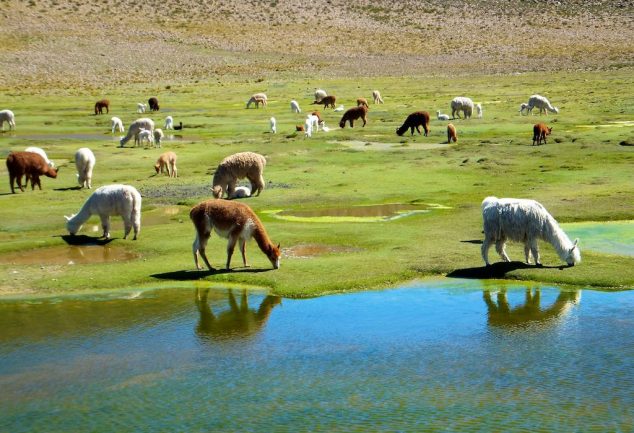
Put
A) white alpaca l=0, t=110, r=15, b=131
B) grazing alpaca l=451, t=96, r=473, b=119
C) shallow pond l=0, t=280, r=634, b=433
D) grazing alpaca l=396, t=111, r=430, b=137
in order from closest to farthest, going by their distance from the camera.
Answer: shallow pond l=0, t=280, r=634, b=433 → grazing alpaca l=396, t=111, r=430, b=137 → grazing alpaca l=451, t=96, r=473, b=119 → white alpaca l=0, t=110, r=15, b=131

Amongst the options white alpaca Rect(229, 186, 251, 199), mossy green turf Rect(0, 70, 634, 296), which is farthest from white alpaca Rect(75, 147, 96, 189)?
white alpaca Rect(229, 186, 251, 199)

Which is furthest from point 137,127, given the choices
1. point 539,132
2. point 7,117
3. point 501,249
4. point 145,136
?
point 501,249

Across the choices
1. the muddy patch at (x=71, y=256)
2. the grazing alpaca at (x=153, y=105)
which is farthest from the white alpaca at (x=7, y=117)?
the muddy patch at (x=71, y=256)

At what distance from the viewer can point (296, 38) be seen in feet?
384

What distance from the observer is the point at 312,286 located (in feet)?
52.4

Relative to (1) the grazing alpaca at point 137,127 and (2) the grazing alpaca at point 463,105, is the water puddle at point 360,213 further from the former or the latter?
(2) the grazing alpaca at point 463,105

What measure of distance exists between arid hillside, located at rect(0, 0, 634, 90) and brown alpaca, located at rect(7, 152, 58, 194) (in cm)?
5868

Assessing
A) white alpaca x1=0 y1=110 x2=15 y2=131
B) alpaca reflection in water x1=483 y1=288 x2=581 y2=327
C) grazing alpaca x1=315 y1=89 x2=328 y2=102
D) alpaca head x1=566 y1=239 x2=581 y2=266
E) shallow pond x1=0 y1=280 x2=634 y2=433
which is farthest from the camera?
grazing alpaca x1=315 y1=89 x2=328 y2=102

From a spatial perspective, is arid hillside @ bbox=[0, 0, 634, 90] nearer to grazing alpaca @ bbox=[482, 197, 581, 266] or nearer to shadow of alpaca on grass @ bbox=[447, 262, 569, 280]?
shadow of alpaca on grass @ bbox=[447, 262, 569, 280]

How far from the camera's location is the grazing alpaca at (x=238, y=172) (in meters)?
26.2

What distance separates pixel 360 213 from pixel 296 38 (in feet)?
315

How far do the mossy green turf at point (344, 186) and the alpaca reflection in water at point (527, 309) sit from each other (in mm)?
865

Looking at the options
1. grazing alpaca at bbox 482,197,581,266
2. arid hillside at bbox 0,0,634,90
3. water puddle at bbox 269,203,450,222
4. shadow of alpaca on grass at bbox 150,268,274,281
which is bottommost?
shadow of alpaca on grass at bbox 150,268,274,281

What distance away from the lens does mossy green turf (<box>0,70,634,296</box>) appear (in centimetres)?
1689
